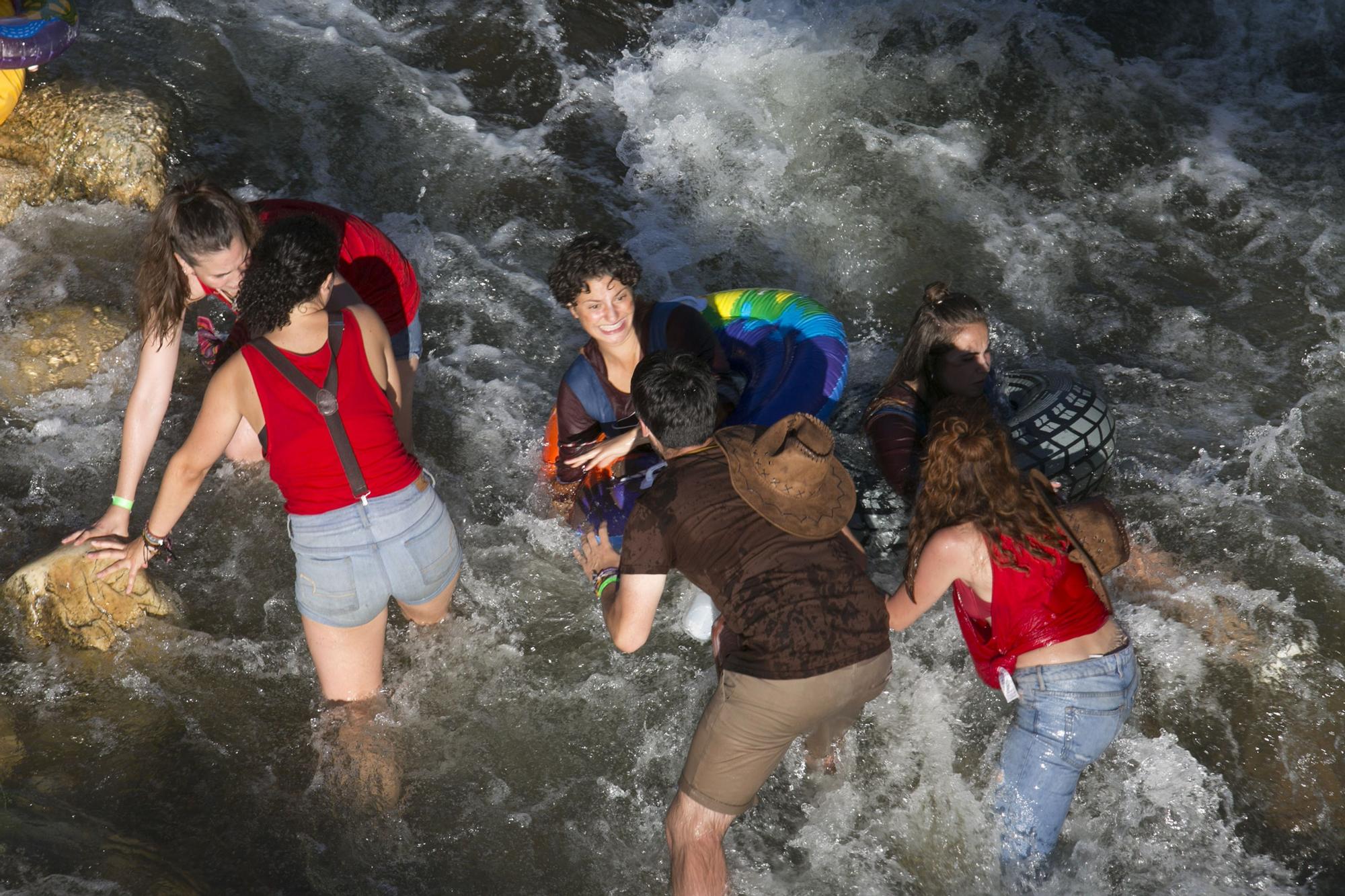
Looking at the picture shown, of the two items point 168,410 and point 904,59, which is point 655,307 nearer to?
point 168,410

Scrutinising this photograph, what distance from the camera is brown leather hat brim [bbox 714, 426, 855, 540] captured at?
3303 millimetres

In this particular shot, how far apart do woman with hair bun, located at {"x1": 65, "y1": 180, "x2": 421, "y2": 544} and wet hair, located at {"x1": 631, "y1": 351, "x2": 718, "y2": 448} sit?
1.26 meters

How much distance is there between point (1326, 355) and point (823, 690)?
14.5 ft

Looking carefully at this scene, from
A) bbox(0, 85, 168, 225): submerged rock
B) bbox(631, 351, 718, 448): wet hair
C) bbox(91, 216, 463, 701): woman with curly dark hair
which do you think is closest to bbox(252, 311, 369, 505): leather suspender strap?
bbox(91, 216, 463, 701): woman with curly dark hair

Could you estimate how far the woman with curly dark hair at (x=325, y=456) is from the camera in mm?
3521

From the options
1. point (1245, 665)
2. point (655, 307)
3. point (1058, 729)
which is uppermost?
point (655, 307)

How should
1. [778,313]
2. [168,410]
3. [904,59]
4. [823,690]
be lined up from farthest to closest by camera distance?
[904,59], [168,410], [778,313], [823,690]

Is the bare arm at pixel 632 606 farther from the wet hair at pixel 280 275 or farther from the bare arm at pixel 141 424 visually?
the bare arm at pixel 141 424

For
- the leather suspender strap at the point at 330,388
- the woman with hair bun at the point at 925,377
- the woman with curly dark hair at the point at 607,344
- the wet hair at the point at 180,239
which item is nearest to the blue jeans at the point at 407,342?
the woman with curly dark hair at the point at 607,344

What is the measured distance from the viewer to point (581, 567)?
523cm

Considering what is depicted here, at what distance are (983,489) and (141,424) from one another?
10.3 ft

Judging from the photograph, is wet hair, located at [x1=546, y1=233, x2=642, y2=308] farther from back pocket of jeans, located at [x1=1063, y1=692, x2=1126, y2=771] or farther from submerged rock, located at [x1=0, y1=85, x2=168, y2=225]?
submerged rock, located at [x1=0, y1=85, x2=168, y2=225]

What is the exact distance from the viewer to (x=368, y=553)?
3.87 metres

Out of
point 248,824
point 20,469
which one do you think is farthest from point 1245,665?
point 20,469
